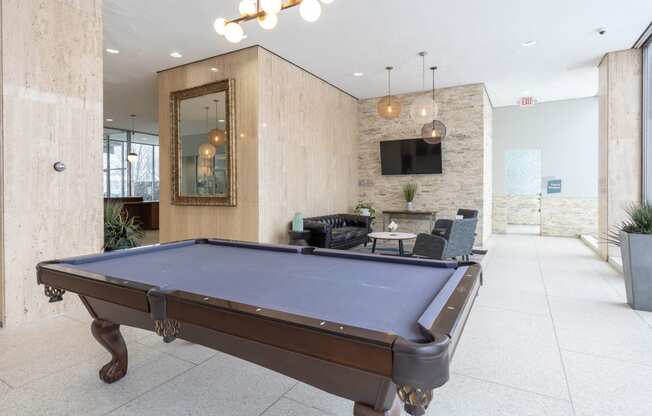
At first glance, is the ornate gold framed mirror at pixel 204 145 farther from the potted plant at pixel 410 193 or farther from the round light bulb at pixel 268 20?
the potted plant at pixel 410 193

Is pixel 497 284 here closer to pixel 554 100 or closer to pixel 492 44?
pixel 492 44

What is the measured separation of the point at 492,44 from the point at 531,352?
15.7ft

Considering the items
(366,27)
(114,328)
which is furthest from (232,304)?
(366,27)

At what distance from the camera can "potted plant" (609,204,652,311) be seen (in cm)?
366

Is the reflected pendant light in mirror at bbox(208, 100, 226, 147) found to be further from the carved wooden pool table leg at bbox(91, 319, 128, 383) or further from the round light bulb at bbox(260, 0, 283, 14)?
the carved wooden pool table leg at bbox(91, 319, 128, 383)

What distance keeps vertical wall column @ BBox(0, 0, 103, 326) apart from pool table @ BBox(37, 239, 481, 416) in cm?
153

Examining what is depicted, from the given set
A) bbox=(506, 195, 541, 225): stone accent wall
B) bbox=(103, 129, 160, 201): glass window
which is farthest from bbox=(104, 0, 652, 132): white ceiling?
bbox=(103, 129, 160, 201): glass window

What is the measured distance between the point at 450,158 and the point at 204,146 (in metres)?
5.29

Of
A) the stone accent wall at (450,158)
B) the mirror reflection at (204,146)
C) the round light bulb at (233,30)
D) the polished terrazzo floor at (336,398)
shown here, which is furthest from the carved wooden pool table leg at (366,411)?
the stone accent wall at (450,158)

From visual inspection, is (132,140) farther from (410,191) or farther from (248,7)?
(248,7)

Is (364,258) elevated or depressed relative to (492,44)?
depressed

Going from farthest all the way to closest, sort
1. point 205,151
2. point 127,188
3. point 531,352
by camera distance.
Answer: point 127,188 → point 205,151 → point 531,352

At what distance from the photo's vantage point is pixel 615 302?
3.97m

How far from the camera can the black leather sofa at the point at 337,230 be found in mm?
6074
